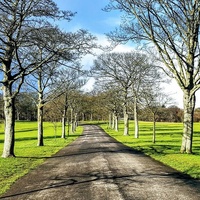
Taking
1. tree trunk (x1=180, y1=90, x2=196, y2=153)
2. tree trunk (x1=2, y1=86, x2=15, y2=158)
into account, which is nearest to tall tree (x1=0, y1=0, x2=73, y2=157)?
tree trunk (x1=2, y1=86, x2=15, y2=158)

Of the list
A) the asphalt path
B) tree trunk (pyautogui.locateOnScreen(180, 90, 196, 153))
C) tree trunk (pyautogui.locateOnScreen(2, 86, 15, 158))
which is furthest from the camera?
tree trunk (pyautogui.locateOnScreen(180, 90, 196, 153))

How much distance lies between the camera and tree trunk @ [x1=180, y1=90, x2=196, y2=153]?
676 inches

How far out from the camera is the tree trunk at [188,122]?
56.3 ft

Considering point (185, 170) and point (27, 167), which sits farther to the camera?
point (27, 167)

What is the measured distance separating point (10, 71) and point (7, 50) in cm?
190

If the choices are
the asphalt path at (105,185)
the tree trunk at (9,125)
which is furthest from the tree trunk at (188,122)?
the tree trunk at (9,125)


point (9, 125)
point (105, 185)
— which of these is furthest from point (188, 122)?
point (105, 185)

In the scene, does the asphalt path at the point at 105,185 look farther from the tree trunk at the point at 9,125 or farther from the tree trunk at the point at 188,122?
the tree trunk at the point at 188,122

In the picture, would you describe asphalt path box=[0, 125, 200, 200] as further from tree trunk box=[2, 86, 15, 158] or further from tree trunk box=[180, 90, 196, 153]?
tree trunk box=[180, 90, 196, 153]

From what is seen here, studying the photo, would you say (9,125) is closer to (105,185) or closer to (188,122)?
(105,185)

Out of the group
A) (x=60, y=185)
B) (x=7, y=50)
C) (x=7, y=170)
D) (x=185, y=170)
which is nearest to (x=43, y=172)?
(x=7, y=170)

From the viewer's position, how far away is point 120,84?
4359cm

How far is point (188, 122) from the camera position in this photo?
1734cm

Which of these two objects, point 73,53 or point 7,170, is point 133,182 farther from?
point 73,53
